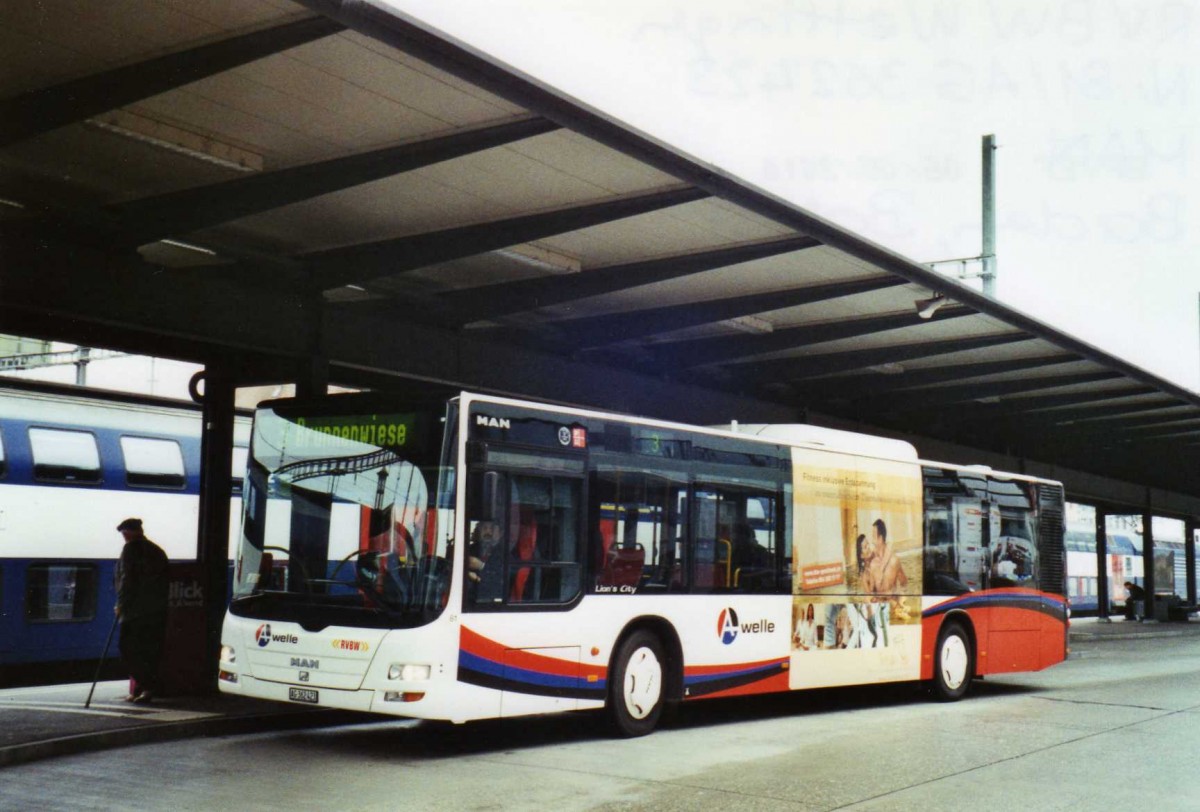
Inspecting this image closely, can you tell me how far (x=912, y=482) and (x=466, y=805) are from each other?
9.12 m

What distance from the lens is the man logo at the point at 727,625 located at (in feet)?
40.7

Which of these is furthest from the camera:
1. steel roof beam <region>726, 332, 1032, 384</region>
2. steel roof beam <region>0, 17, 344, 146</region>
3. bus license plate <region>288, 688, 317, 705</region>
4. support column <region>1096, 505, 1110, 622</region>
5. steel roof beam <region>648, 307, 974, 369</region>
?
support column <region>1096, 505, 1110, 622</region>

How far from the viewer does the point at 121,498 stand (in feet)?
55.7

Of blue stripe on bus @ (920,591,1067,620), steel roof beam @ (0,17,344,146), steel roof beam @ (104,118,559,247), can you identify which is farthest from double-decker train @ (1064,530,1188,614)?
steel roof beam @ (0,17,344,146)

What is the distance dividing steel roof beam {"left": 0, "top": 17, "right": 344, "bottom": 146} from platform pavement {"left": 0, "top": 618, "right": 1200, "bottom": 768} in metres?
4.54

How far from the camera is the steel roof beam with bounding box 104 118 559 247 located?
9.85 meters

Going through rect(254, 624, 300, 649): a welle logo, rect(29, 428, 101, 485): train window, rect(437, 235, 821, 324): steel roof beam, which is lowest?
rect(254, 624, 300, 649): a welle logo

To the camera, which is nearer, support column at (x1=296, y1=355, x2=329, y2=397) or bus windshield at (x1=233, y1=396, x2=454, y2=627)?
bus windshield at (x1=233, y1=396, x2=454, y2=627)

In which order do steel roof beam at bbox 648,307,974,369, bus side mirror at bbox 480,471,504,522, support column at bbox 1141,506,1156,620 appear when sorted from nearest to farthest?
bus side mirror at bbox 480,471,504,522 < steel roof beam at bbox 648,307,974,369 < support column at bbox 1141,506,1156,620

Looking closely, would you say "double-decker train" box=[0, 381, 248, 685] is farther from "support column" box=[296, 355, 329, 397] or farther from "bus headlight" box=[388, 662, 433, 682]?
"bus headlight" box=[388, 662, 433, 682]

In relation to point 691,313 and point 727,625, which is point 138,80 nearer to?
point 727,625

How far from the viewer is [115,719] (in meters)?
11.0

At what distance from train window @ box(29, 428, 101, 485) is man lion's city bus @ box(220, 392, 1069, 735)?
6.38 meters

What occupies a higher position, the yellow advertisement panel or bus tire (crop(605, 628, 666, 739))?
the yellow advertisement panel
